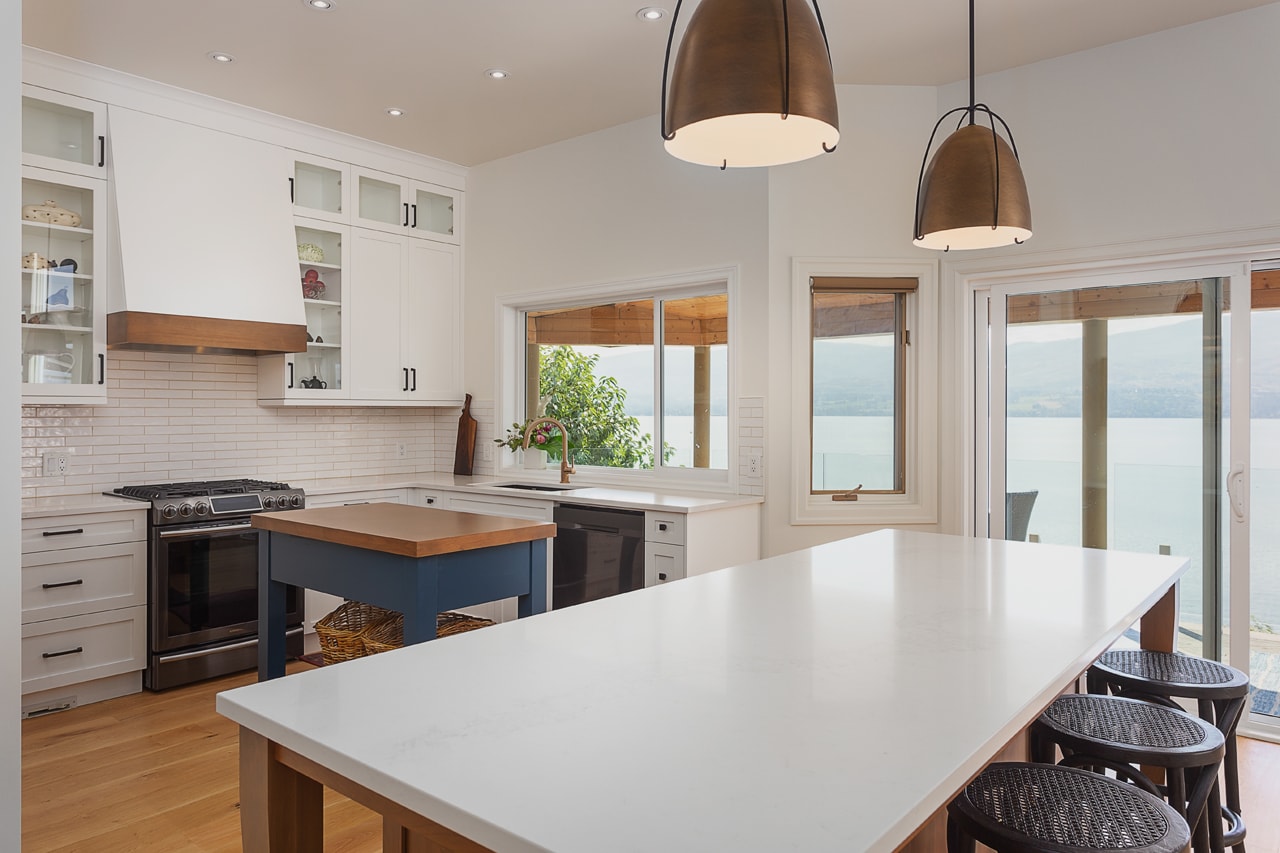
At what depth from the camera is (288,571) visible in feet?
10.2

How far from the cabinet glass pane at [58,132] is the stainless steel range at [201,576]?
1635mm

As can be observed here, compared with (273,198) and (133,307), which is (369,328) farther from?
(133,307)

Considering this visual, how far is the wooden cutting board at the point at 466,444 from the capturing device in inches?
211

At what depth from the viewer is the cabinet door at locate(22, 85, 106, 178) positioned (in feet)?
12.3

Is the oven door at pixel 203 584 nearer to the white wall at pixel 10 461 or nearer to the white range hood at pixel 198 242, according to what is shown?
the white range hood at pixel 198 242

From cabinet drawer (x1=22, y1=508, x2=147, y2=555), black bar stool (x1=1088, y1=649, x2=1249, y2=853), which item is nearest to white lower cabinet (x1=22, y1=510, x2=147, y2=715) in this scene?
cabinet drawer (x1=22, y1=508, x2=147, y2=555)

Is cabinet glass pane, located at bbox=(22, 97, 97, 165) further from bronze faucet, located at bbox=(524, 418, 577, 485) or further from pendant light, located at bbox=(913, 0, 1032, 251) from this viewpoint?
pendant light, located at bbox=(913, 0, 1032, 251)

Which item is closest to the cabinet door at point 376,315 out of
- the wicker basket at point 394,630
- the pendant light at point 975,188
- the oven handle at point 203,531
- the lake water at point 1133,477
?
the oven handle at point 203,531

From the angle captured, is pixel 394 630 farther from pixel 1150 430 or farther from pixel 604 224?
pixel 1150 430

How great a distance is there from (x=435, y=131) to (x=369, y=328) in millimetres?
1232

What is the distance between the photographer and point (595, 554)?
4.12 m

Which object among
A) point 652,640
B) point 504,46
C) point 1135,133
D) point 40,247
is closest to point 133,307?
point 40,247

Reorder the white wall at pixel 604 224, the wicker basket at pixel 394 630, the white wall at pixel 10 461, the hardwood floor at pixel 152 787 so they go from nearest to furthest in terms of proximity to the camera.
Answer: the white wall at pixel 10 461
the hardwood floor at pixel 152 787
the wicker basket at pixel 394 630
the white wall at pixel 604 224

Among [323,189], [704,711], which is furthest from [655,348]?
[704,711]
